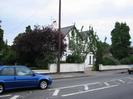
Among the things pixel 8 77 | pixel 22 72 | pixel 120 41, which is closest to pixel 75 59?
pixel 22 72

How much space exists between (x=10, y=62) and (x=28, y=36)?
8.13 meters

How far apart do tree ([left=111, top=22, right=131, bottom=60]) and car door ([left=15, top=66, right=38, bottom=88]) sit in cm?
5329

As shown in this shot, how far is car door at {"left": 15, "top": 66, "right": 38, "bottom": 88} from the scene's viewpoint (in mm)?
16919

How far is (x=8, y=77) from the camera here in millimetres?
16469

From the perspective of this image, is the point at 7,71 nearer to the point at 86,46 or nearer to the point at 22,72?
the point at 22,72

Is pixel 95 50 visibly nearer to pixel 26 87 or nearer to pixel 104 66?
pixel 104 66

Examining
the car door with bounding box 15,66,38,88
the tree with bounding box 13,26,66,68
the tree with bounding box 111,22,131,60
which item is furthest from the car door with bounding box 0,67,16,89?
the tree with bounding box 111,22,131,60

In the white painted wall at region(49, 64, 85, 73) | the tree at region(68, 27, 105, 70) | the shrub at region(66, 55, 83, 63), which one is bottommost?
the white painted wall at region(49, 64, 85, 73)

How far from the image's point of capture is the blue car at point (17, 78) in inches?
642

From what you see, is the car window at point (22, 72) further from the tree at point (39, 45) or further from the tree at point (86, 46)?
the tree at point (86, 46)

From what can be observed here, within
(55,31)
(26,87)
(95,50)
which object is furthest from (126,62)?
(26,87)

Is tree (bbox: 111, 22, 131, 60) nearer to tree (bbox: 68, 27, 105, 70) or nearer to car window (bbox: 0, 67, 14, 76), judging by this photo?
tree (bbox: 68, 27, 105, 70)

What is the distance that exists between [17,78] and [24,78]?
45 centimetres

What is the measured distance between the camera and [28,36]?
37.7 metres
